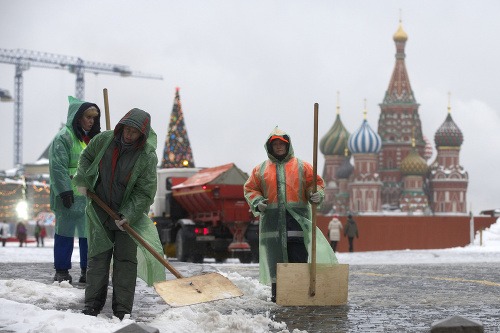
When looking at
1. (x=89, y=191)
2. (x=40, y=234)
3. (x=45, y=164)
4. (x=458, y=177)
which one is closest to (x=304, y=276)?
(x=89, y=191)

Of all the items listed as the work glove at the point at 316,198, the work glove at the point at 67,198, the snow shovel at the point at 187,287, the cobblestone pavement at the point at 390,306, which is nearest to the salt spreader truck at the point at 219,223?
the cobblestone pavement at the point at 390,306

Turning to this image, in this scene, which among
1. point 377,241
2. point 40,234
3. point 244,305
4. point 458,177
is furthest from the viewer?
point 458,177

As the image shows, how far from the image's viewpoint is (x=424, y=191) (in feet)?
343

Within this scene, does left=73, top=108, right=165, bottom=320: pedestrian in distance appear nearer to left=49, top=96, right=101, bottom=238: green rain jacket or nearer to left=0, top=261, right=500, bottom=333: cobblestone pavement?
left=0, top=261, right=500, bottom=333: cobblestone pavement

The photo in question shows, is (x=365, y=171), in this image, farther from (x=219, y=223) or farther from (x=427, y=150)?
(x=219, y=223)

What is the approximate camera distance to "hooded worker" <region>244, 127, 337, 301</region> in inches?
348

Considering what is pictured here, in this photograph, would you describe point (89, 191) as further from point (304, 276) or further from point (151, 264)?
point (304, 276)

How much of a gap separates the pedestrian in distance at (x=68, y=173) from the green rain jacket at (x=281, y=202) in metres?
1.41

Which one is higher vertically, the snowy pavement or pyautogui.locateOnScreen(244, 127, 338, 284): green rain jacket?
pyautogui.locateOnScreen(244, 127, 338, 284): green rain jacket

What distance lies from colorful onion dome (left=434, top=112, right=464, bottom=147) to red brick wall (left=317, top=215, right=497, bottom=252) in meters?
54.7

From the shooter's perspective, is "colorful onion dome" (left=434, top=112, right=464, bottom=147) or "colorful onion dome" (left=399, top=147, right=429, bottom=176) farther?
"colorful onion dome" (left=434, top=112, right=464, bottom=147)

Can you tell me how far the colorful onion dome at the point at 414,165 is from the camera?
102 meters

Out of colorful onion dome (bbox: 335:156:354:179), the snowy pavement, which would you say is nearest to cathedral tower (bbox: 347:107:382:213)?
colorful onion dome (bbox: 335:156:354:179)

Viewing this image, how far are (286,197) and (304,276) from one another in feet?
2.30
